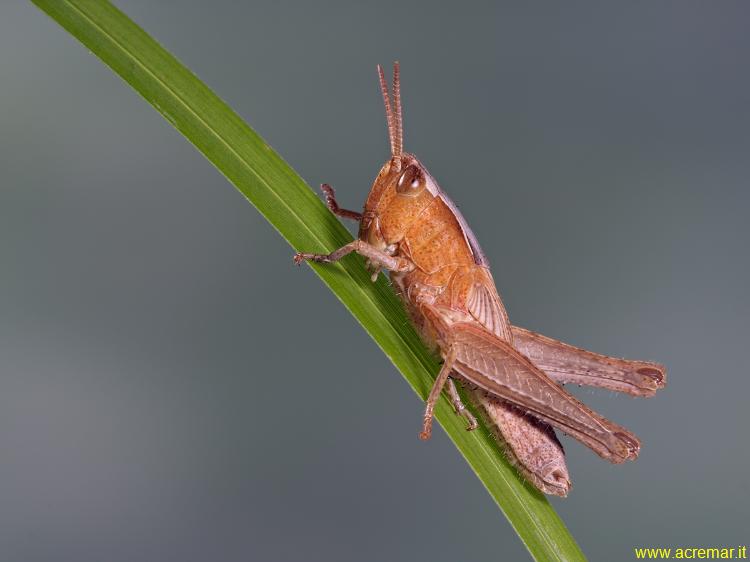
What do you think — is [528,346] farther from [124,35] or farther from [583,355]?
[124,35]

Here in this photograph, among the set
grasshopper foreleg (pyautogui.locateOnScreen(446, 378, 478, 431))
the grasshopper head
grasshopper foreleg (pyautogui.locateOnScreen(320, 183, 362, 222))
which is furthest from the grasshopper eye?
grasshopper foreleg (pyautogui.locateOnScreen(446, 378, 478, 431))

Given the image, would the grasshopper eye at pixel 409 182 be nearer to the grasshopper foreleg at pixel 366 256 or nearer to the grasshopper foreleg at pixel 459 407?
the grasshopper foreleg at pixel 366 256

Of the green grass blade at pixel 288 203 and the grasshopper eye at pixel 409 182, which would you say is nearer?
the green grass blade at pixel 288 203

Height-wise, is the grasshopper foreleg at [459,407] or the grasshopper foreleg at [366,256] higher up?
the grasshopper foreleg at [366,256]

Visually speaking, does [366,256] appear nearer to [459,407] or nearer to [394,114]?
[394,114]

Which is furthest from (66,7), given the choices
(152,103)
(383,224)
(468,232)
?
(468,232)

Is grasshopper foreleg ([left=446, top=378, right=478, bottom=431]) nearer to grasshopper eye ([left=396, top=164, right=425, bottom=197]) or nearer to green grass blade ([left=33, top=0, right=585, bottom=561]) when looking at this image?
green grass blade ([left=33, top=0, right=585, bottom=561])

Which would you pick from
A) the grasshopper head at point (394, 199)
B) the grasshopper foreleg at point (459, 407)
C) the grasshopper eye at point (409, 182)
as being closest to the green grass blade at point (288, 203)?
the grasshopper foreleg at point (459, 407)
